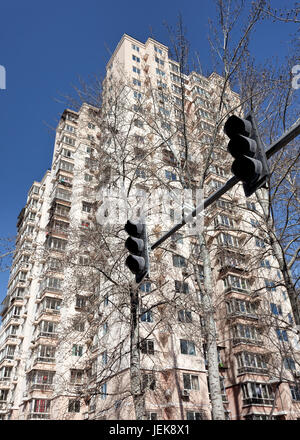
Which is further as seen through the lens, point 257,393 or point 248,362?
point 248,362

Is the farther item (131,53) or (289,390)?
(131,53)

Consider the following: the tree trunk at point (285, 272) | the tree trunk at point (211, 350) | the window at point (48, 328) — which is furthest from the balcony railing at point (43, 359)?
the tree trunk at point (285, 272)

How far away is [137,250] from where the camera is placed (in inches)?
177

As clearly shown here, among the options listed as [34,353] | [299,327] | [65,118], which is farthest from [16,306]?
[299,327]

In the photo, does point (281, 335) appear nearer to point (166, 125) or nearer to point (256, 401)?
point (166, 125)

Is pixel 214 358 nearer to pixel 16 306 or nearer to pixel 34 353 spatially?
pixel 34 353

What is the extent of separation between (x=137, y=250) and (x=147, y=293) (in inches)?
349

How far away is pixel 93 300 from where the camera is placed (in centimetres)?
1372

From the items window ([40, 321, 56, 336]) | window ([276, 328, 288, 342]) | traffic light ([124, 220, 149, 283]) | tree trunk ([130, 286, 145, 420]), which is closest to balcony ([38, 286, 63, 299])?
window ([40, 321, 56, 336])

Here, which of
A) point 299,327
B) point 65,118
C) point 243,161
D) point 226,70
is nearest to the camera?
point 243,161

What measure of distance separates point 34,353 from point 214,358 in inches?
913

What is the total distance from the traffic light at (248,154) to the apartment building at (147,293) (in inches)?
340

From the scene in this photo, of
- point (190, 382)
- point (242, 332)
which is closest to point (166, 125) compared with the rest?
point (190, 382)
